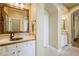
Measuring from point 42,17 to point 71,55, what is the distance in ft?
2.07

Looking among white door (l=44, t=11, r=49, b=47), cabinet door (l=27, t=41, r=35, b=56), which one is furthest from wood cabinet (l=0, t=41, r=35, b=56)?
white door (l=44, t=11, r=49, b=47)

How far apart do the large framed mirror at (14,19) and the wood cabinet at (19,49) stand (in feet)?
0.60

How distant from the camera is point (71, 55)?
1717 mm

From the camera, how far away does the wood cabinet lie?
63.5 inches

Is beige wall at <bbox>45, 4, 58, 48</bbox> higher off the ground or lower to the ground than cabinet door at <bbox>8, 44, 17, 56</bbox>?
higher

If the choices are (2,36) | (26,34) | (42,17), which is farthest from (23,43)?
(42,17)

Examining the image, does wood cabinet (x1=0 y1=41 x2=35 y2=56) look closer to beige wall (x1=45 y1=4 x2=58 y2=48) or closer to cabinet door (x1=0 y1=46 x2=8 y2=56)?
cabinet door (x1=0 y1=46 x2=8 y2=56)

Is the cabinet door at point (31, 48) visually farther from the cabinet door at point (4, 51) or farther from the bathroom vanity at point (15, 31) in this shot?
the cabinet door at point (4, 51)

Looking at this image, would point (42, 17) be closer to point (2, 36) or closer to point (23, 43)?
point (23, 43)

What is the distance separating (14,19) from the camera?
1695mm

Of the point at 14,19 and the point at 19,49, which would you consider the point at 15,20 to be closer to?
the point at 14,19

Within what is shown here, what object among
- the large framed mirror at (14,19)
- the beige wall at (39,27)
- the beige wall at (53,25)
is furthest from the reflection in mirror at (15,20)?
the beige wall at (53,25)

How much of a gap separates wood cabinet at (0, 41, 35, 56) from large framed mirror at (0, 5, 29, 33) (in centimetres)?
18

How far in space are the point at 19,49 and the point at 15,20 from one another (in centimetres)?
38
